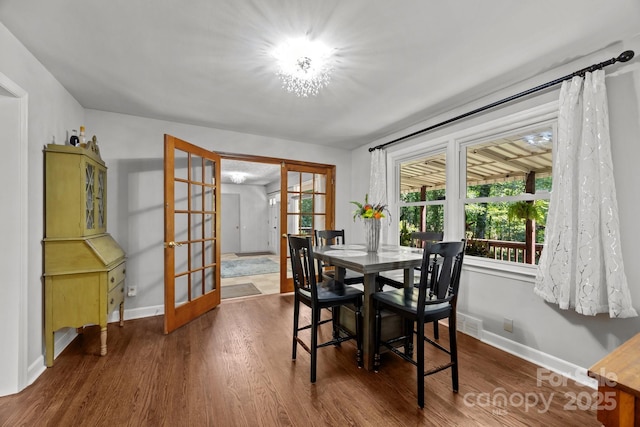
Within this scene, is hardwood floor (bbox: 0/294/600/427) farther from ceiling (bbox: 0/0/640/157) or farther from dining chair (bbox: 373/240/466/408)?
ceiling (bbox: 0/0/640/157)

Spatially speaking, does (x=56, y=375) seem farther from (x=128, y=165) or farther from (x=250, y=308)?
(x=128, y=165)

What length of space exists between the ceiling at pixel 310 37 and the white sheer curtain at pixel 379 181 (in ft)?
3.53

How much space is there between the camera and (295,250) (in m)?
2.16

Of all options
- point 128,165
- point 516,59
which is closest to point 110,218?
point 128,165

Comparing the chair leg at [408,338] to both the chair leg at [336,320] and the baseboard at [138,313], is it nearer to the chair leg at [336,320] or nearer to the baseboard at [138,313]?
the chair leg at [336,320]

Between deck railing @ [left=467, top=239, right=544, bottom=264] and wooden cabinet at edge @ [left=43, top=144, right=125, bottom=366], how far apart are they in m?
3.49

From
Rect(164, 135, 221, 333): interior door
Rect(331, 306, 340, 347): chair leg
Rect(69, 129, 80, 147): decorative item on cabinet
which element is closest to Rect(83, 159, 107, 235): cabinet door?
Rect(69, 129, 80, 147): decorative item on cabinet

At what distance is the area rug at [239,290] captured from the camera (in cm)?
417

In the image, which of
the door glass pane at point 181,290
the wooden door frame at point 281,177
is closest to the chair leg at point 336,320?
the wooden door frame at point 281,177

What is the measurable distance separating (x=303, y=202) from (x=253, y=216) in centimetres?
522

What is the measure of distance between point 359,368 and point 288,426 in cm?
77

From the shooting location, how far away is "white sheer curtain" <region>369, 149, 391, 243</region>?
4.00 metres

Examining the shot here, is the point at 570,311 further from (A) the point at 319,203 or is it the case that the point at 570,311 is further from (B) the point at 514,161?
(A) the point at 319,203

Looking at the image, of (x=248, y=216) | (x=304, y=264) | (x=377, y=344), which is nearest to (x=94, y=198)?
(x=304, y=264)
